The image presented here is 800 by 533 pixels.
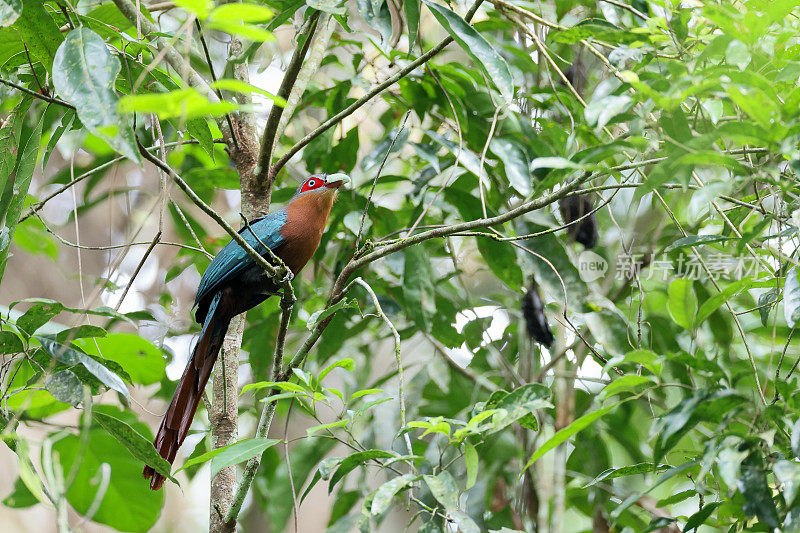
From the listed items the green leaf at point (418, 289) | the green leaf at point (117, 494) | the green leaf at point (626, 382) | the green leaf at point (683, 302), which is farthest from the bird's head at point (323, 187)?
the green leaf at point (626, 382)

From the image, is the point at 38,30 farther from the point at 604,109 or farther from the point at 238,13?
the point at 604,109

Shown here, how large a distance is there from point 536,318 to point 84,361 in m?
1.86

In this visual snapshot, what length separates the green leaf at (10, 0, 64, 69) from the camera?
1.86 meters

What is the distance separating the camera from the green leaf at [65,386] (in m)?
1.80

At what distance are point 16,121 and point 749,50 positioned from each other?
1933mm

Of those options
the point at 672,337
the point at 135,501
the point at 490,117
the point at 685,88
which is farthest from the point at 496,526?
the point at 685,88

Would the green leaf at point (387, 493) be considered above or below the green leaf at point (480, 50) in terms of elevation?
below

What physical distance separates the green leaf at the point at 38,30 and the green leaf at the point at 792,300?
1794mm

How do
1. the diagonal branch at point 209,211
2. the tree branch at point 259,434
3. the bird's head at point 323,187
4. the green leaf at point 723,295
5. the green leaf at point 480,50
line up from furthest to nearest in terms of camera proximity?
the bird's head at point 323,187 → the tree branch at point 259,434 → the green leaf at point 480,50 → the green leaf at point 723,295 → the diagonal branch at point 209,211

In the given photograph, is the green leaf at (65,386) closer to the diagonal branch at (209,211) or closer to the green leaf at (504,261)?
the diagonal branch at (209,211)

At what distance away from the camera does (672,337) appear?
3254 mm

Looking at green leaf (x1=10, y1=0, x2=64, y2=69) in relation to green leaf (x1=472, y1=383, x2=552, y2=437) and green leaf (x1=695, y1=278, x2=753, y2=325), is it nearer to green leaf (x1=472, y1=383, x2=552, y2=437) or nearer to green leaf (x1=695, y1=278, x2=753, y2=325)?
green leaf (x1=472, y1=383, x2=552, y2=437)

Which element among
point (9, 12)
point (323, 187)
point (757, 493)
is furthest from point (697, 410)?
point (323, 187)

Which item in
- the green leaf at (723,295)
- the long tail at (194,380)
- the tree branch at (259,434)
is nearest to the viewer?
the green leaf at (723,295)
